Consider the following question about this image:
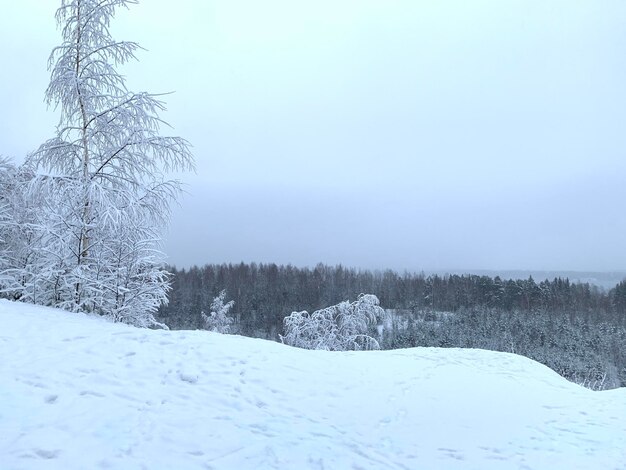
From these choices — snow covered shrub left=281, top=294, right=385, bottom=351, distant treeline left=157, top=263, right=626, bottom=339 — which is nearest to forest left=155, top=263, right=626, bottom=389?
distant treeline left=157, top=263, right=626, bottom=339

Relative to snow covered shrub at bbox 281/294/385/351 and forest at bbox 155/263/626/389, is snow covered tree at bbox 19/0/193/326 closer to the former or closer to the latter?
snow covered shrub at bbox 281/294/385/351

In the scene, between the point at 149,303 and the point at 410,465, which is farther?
the point at 149,303

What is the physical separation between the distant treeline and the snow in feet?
218

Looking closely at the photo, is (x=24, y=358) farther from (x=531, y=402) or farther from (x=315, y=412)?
(x=531, y=402)

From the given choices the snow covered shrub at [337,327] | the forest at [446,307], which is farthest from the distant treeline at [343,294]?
the snow covered shrub at [337,327]

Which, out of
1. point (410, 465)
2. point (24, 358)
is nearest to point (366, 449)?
point (410, 465)

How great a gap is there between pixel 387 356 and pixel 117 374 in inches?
197

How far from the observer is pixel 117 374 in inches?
201

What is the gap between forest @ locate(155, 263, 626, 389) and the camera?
208 feet

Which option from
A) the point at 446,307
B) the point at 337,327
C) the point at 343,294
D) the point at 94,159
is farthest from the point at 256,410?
the point at 446,307

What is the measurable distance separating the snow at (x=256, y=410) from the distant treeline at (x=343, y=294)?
66305 mm

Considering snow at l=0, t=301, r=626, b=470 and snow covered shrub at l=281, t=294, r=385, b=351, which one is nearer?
snow at l=0, t=301, r=626, b=470

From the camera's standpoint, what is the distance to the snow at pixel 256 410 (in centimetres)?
381

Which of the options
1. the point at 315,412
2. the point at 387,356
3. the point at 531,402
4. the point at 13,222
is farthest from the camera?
the point at 13,222
